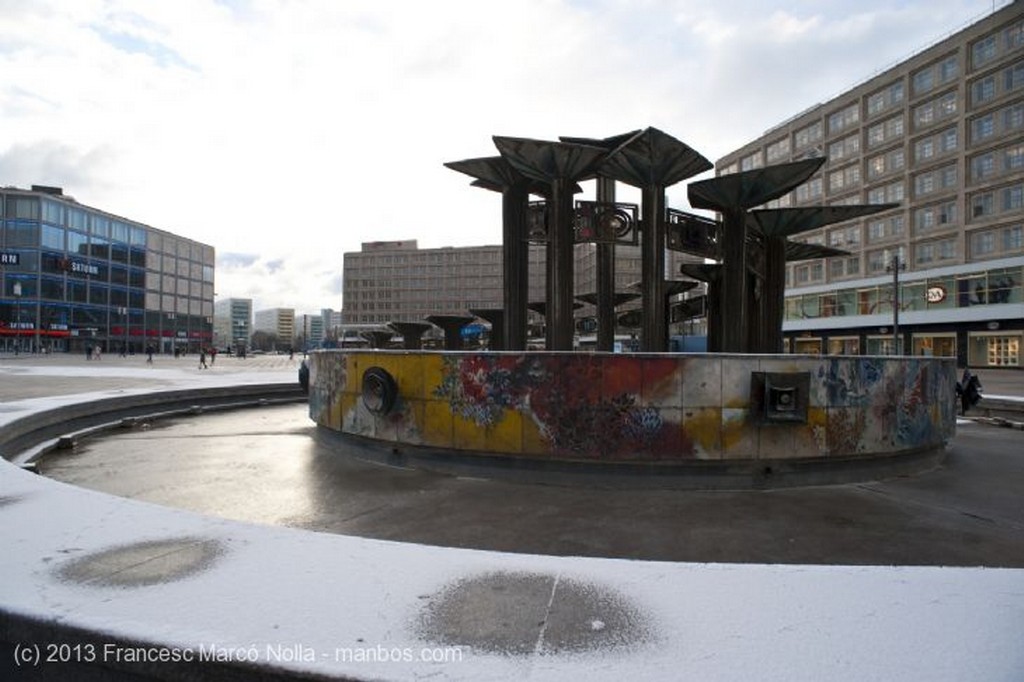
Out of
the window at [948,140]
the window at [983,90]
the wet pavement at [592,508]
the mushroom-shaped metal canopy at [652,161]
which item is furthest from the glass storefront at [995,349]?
the wet pavement at [592,508]

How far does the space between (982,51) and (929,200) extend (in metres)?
11.7

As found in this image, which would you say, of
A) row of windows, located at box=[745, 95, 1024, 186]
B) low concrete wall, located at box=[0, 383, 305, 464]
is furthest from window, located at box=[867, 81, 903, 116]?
low concrete wall, located at box=[0, 383, 305, 464]

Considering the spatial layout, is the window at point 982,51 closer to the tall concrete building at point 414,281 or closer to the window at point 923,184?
the window at point 923,184

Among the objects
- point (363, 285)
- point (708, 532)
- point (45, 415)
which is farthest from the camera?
point (363, 285)

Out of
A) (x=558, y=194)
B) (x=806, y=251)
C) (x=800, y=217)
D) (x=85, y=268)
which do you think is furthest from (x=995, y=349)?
(x=85, y=268)

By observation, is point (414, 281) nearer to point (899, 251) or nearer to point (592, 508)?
point (899, 251)

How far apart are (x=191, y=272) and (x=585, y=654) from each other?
12078 centimetres

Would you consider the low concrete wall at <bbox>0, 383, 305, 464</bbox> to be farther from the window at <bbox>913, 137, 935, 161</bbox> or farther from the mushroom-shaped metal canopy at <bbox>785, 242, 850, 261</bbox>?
the window at <bbox>913, 137, 935, 161</bbox>

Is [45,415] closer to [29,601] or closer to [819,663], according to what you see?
[29,601]

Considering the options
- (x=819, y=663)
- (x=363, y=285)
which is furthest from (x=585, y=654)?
(x=363, y=285)

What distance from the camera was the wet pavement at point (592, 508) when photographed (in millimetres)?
5328

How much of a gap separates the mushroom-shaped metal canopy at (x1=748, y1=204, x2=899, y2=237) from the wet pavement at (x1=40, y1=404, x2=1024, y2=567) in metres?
7.81

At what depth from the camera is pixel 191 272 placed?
354ft

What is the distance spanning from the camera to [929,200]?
51625 mm
